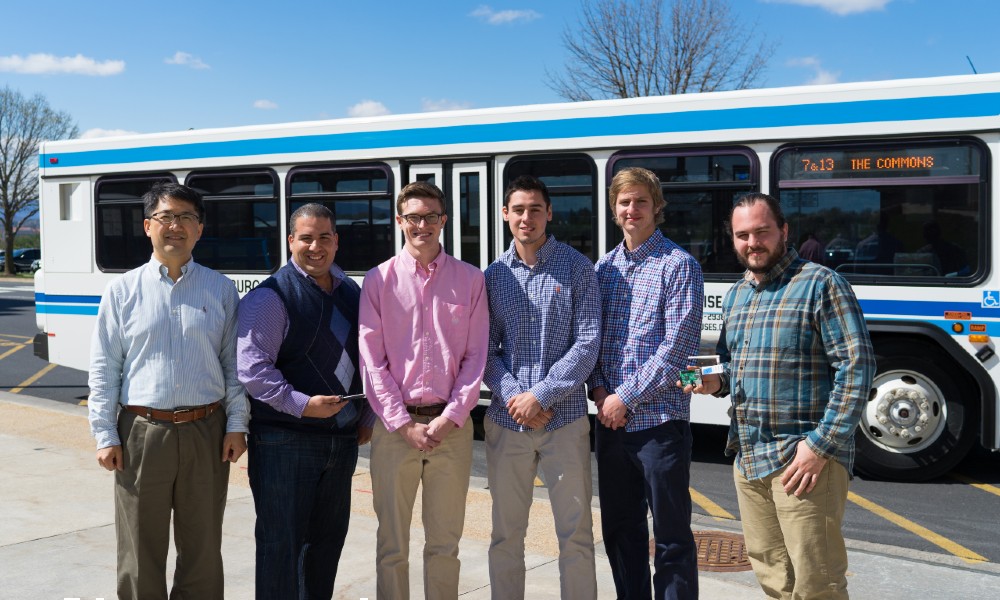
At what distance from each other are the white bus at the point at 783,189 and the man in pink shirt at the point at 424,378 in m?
4.12

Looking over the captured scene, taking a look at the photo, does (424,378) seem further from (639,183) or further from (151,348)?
(639,183)

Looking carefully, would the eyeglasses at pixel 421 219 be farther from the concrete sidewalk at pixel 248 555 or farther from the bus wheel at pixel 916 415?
the bus wheel at pixel 916 415

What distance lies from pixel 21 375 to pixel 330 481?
38.2ft

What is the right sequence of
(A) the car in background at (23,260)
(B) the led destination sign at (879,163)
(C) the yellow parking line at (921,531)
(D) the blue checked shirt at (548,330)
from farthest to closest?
1. (A) the car in background at (23,260)
2. (B) the led destination sign at (879,163)
3. (C) the yellow parking line at (921,531)
4. (D) the blue checked shirt at (548,330)

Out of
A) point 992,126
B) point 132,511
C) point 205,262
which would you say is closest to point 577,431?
point 132,511

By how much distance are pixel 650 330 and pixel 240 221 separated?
22.3ft

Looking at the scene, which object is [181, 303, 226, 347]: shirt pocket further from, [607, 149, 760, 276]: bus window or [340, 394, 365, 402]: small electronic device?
[607, 149, 760, 276]: bus window

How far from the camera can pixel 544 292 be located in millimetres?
4047

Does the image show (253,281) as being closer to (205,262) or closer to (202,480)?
(205,262)

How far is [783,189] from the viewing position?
7625 mm

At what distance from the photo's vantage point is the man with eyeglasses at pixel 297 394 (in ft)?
12.5

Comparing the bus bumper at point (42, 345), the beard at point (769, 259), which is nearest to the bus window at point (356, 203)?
the bus bumper at point (42, 345)

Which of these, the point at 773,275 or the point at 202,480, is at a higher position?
the point at 773,275

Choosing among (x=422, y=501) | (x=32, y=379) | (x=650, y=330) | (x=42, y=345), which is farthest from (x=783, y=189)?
(x=32, y=379)
